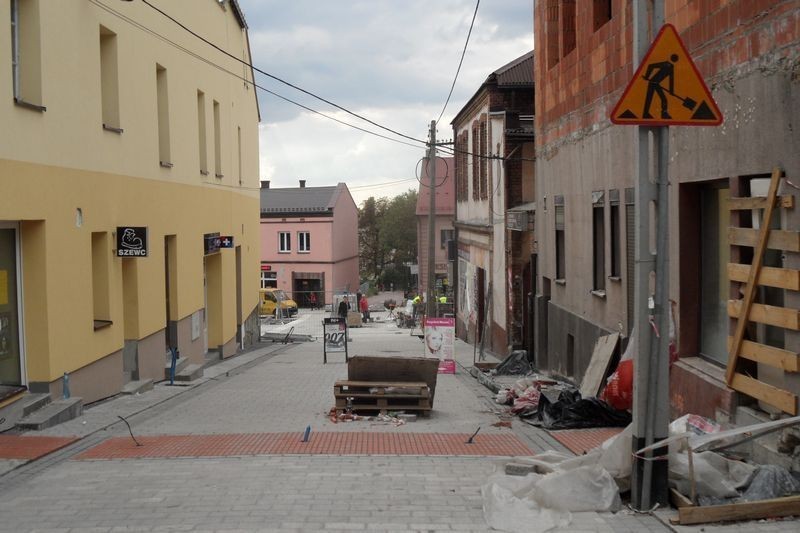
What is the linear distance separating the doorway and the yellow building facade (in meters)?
0.02

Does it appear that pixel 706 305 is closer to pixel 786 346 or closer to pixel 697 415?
pixel 697 415

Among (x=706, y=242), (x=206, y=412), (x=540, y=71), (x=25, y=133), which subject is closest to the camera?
(x=706, y=242)

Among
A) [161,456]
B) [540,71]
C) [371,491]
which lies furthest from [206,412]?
[540,71]

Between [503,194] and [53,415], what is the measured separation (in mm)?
16270

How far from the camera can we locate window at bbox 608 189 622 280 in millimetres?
13469

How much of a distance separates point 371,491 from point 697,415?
3640 mm

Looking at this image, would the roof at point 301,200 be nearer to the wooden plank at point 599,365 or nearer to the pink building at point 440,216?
the pink building at point 440,216

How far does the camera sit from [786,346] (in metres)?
7.47

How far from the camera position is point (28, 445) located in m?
9.55

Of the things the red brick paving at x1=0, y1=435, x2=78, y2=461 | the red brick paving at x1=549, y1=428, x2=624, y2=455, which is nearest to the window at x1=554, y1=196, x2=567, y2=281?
the red brick paving at x1=549, y1=428, x2=624, y2=455

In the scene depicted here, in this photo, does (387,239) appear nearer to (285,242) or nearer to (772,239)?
(285,242)

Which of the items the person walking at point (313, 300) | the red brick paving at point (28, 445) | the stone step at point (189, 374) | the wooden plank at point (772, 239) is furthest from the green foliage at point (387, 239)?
the wooden plank at point (772, 239)

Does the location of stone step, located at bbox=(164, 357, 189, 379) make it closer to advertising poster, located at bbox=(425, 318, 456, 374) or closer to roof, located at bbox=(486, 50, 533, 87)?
advertising poster, located at bbox=(425, 318, 456, 374)

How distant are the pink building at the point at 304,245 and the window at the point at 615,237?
46871 millimetres
